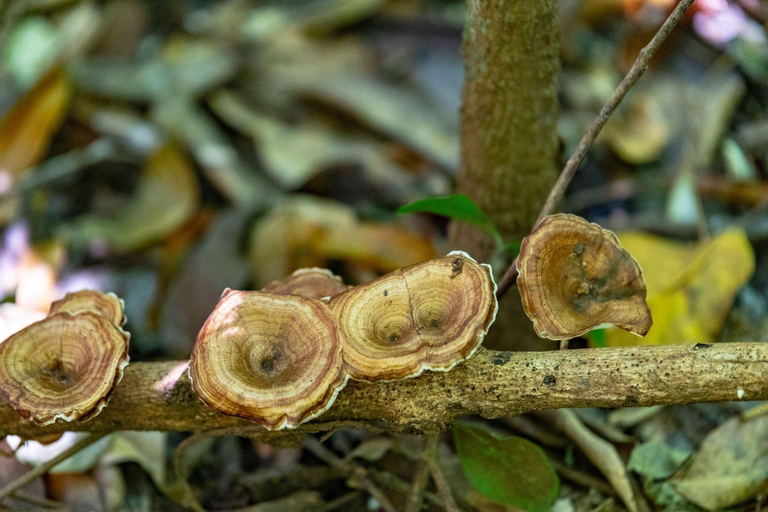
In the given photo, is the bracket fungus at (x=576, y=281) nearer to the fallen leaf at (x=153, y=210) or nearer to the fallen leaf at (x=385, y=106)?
the fallen leaf at (x=385, y=106)

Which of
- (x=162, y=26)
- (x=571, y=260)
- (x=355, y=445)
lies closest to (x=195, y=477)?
(x=355, y=445)

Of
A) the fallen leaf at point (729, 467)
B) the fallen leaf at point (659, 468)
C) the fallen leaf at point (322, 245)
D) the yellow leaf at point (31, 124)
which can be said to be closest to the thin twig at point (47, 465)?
the fallen leaf at point (322, 245)

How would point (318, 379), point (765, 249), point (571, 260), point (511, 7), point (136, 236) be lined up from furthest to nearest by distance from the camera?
point (136, 236), point (765, 249), point (511, 7), point (571, 260), point (318, 379)

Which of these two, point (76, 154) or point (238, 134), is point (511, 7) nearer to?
point (238, 134)

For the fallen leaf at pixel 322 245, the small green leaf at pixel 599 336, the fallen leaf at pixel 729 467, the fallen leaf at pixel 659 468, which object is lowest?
the fallen leaf at pixel 659 468

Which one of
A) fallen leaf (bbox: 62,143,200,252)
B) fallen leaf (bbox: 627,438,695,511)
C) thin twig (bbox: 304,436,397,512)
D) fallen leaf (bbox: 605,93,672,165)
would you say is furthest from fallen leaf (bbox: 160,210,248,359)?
fallen leaf (bbox: 605,93,672,165)

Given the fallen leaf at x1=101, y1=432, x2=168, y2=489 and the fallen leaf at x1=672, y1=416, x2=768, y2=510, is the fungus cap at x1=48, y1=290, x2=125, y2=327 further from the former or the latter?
the fallen leaf at x1=672, y1=416, x2=768, y2=510

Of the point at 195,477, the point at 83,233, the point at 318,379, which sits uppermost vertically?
the point at 318,379
